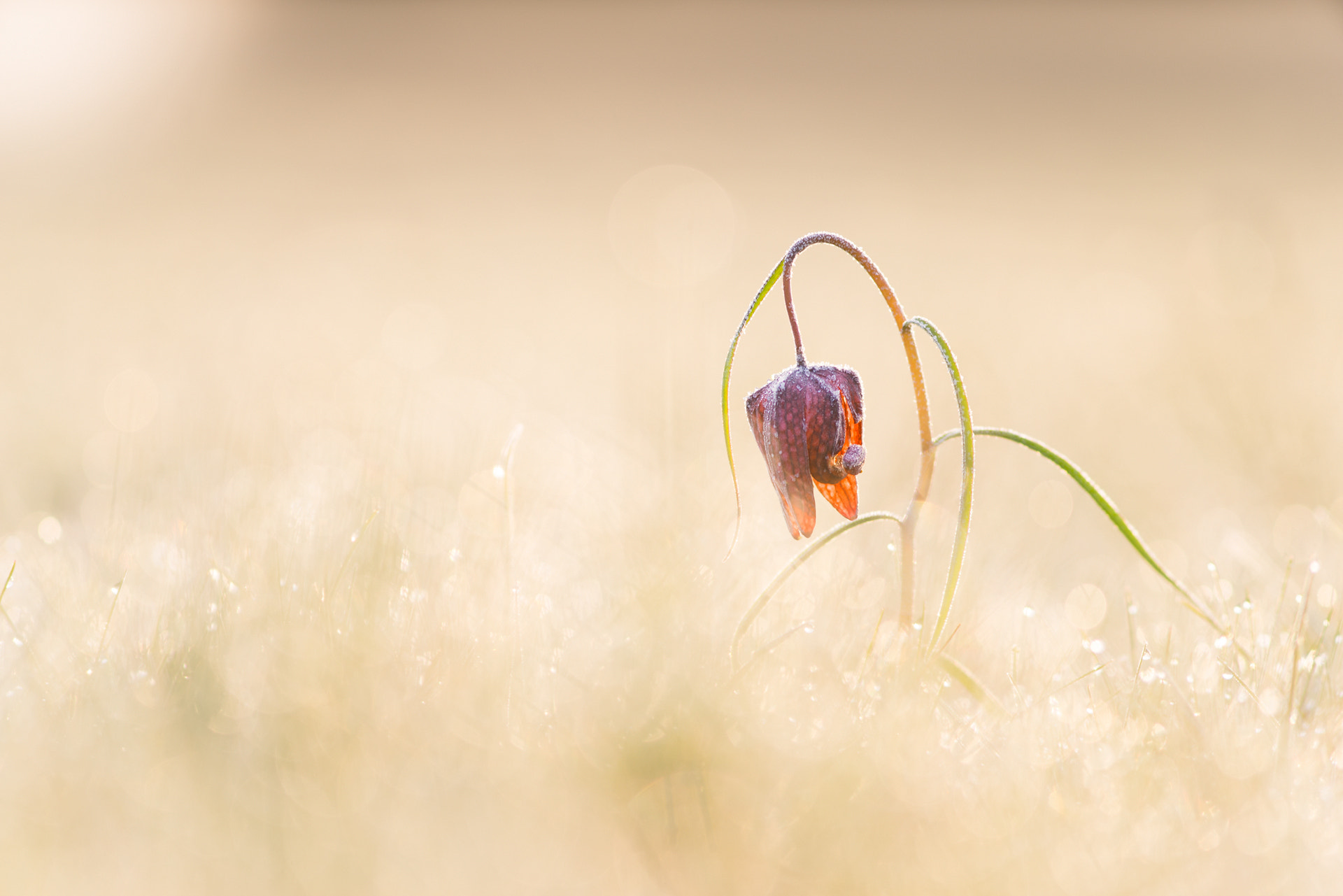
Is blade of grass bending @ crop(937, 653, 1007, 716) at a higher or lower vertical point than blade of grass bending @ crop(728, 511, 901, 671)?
lower

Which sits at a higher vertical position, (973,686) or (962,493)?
(962,493)

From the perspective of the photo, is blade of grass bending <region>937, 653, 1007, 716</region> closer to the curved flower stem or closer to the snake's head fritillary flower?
the curved flower stem

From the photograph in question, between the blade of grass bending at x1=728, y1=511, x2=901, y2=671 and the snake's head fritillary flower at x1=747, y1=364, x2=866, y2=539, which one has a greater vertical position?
the snake's head fritillary flower at x1=747, y1=364, x2=866, y2=539

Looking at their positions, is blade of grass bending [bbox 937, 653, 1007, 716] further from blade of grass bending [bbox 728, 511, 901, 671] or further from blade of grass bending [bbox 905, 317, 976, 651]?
blade of grass bending [bbox 728, 511, 901, 671]

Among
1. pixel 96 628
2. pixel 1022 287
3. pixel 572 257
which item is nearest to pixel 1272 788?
pixel 96 628

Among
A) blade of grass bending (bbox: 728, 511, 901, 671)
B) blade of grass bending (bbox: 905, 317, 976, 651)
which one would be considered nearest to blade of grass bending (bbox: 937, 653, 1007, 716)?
blade of grass bending (bbox: 905, 317, 976, 651)

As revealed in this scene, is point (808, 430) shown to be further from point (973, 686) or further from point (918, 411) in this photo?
point (973, 686)

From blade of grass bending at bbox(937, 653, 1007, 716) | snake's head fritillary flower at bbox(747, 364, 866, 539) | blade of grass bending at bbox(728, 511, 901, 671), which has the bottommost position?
blade of grass bending at bbox(937, 653, 1007, 716)

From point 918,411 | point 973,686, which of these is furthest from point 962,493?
point 973,686

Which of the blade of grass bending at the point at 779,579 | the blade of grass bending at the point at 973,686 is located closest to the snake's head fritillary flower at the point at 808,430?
the blade of grass bending at the point at 779,579
